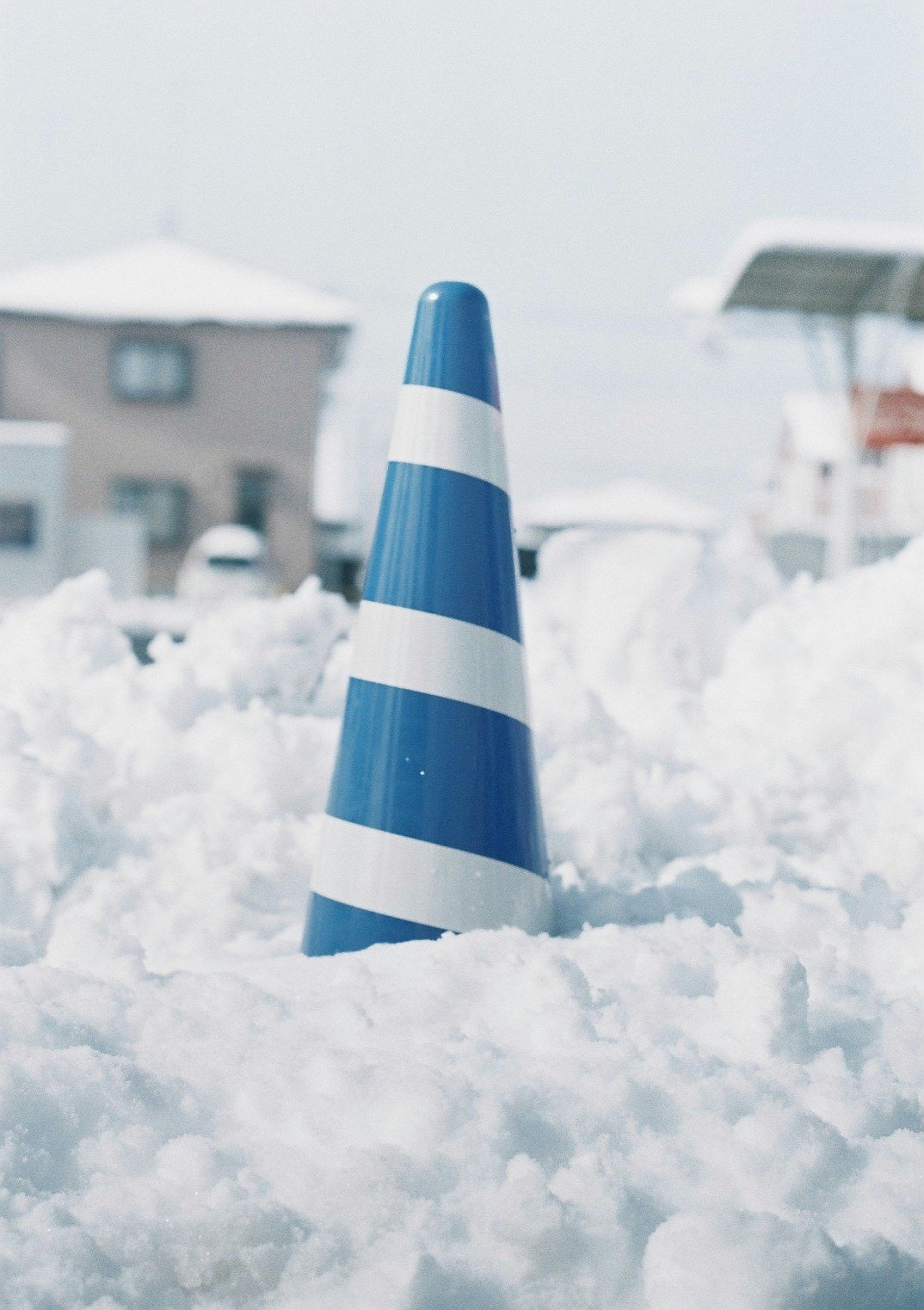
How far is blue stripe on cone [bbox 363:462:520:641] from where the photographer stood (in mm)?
2219

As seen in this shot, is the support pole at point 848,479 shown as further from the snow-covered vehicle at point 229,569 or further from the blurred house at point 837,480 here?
the snow-covered vehicle at point 229,569

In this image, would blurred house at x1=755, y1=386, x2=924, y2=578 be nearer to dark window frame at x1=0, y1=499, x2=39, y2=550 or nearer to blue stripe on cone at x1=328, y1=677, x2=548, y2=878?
blue stripe on cone at x1=328, y1=677, x2=548, y2=878

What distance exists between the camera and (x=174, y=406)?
26766 mm

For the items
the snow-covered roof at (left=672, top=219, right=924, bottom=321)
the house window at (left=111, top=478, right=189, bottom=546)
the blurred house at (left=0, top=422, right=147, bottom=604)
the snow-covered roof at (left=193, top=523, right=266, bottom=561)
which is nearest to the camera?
the snow-covered roof at (left=672, top=219, right=924, bottom=321)

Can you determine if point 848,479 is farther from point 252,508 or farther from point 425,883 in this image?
point 252,508

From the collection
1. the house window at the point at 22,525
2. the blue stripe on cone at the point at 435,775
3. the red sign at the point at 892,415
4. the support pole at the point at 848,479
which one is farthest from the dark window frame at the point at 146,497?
the blue stripe on cone at the point at 435,775

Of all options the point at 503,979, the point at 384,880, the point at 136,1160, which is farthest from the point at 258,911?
the point at 136,1160

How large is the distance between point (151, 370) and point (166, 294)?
1538 millimetres

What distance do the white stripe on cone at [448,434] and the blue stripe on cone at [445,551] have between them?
1 cm

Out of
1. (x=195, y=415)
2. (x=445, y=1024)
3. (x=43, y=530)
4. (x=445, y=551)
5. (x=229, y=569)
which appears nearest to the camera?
(x=445, y=1024)

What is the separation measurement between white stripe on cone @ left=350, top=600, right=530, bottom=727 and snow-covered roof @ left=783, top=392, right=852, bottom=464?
26868 mm

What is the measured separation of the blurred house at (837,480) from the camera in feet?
50.0

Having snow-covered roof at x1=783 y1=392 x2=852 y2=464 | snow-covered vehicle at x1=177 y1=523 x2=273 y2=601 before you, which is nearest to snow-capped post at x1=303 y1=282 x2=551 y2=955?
snow-covered vehicle at x1=177 y1=523 x2=273 y2=601

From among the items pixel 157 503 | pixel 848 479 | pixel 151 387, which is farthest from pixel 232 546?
pixel 848 479
